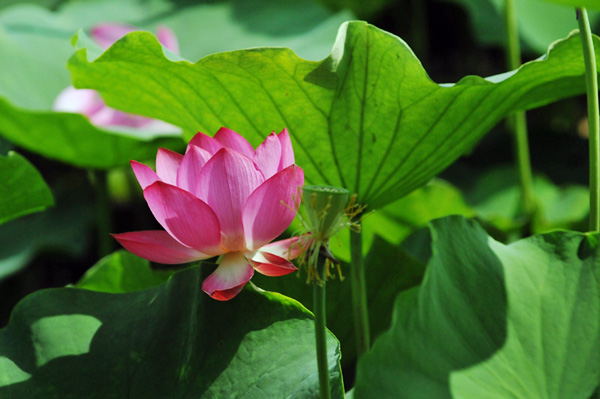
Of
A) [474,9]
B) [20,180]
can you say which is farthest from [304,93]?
[474,9]

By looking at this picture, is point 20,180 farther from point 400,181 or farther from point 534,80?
point 534,80

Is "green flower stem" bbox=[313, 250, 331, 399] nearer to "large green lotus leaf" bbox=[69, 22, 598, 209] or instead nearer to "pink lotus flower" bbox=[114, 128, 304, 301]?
"pink lotus flower" bbox=[114, 128, 304, 301]

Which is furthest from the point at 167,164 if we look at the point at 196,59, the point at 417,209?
the point at 196,59

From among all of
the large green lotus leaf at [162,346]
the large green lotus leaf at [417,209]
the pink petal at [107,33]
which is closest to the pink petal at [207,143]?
the large green lotus leaf at [162,346]

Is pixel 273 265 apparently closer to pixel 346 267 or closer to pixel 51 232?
pixel 346 267

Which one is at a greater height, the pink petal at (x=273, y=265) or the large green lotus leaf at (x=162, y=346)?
the pink petal at (x=273, y=265)

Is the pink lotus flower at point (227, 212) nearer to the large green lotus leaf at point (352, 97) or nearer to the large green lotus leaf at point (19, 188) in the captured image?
the large green lotus leaf at point (352, 97)
